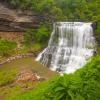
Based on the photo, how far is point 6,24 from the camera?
28547mm

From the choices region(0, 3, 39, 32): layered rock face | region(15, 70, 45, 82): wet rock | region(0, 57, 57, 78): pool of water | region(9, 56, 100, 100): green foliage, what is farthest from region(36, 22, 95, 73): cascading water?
region(9, 56, 100, 100): green foliage

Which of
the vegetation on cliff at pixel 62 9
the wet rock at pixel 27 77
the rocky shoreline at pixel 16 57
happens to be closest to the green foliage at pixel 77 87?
the wet rock at pixel 27 77

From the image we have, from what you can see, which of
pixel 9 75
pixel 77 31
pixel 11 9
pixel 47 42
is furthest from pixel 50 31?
pixel 9 75

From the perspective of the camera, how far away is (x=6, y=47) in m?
26.5

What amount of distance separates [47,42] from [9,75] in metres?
8.81

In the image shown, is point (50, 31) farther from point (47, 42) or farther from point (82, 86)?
point (82, 86)

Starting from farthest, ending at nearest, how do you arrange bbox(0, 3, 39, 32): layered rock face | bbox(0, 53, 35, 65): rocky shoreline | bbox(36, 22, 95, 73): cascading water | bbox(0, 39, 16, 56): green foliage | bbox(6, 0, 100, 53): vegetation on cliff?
bbox(6, 0, 100, 53): vegetation on cliff, bbox(0, 3, 39, 32): layered rock face, bbox(0, 39, 16, 56): green foliage, bbox(36, 22, 95, 73): cascading water, bbox(0, 53, 35, 65): rocky shoreline

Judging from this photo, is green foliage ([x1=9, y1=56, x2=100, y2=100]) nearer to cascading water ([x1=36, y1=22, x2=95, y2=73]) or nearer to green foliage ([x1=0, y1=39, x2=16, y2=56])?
cascading water ([x1=36, y1=22, x2=95, y2=73])

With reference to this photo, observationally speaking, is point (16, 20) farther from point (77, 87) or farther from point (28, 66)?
point (77, 87)

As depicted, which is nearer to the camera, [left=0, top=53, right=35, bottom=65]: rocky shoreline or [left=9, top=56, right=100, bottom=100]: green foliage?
[left=9, top=56, right=100, bottom=100]: green foliage

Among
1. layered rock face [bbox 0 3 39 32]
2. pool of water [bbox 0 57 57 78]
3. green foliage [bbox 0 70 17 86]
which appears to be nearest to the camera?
green foliage [bbox 0 70 17 86]

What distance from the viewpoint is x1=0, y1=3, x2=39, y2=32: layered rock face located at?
28.4m

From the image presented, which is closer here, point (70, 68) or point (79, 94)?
point (79, 94)

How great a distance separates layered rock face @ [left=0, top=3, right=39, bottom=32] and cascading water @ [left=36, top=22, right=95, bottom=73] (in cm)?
262
